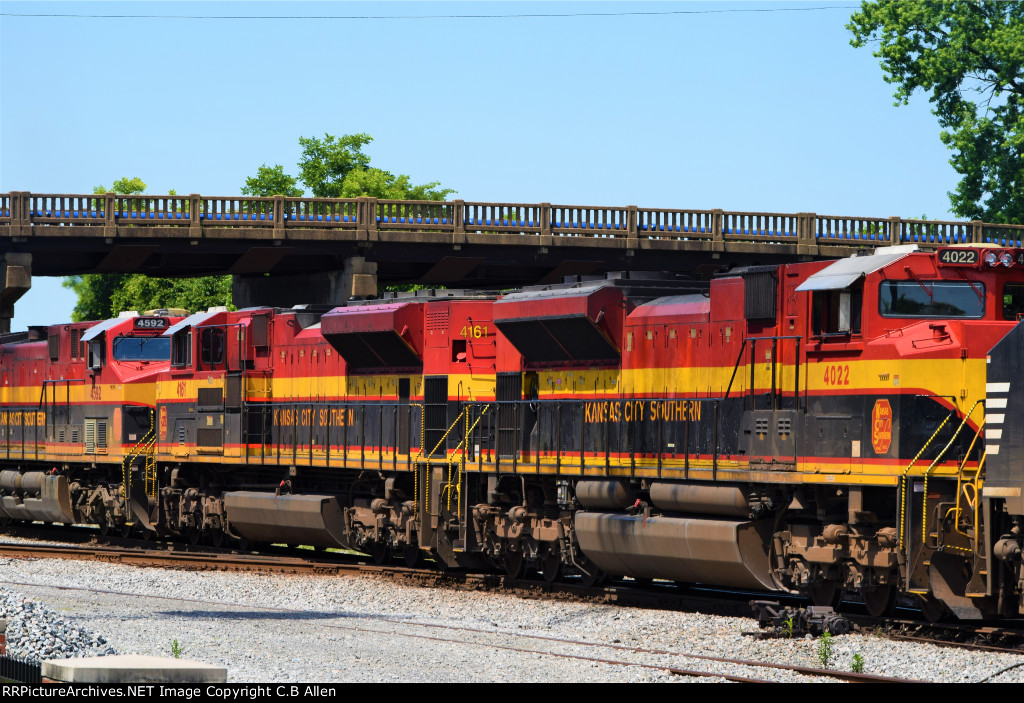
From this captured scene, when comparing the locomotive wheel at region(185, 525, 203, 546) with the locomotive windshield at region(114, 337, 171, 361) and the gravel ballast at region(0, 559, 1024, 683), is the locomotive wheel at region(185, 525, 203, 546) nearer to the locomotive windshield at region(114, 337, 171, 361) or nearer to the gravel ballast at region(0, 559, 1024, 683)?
the locomotive windshield at region(114, 337, 171, 361)

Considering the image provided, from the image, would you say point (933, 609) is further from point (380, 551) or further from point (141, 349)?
point (141, 349)

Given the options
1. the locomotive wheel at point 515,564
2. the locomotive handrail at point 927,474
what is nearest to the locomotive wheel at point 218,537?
the locomotive wheel at point 515,564

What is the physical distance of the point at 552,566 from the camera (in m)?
20.5

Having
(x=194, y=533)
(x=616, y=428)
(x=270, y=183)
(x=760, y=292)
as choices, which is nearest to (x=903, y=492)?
(x=760, y=292)

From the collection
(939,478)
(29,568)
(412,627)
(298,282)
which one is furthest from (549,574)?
(298,282)

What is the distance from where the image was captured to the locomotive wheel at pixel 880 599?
15.8 metres

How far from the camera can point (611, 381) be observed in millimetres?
19641

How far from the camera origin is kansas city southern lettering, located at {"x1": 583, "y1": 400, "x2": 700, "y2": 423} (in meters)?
18.2

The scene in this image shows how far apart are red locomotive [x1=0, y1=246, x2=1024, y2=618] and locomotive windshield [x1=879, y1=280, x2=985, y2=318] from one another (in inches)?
0.9

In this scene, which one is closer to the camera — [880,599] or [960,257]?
[960,257]

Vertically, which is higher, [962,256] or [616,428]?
[962,256]

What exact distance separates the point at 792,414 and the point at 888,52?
3362 cm

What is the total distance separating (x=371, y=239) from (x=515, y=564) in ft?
68.8

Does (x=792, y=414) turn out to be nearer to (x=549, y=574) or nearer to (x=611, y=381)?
(x=611, y=381)
